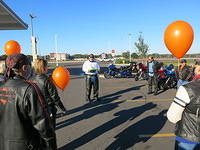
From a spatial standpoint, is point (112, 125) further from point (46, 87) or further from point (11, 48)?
point (11, 48)

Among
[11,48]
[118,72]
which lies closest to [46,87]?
[11,48]

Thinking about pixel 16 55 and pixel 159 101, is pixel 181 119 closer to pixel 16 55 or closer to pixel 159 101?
pixel 16 55

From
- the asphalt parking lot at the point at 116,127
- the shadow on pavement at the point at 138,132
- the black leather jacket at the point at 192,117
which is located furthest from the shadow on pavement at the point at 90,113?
the black leather jacket at the point at 192,117

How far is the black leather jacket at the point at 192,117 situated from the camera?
1.97m

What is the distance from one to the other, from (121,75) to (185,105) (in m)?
13.8

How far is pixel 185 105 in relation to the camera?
203 centimetres

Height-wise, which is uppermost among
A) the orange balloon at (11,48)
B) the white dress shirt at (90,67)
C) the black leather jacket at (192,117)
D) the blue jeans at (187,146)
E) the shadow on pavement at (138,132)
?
the orange balloon at (11,48)

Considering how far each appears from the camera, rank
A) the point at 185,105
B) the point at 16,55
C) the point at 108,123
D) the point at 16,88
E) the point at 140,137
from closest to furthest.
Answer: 1. the point at 16,88
2. the point at 16,55
3. the point at 185,105
4. the point at 140,137
5. the point at 108,123

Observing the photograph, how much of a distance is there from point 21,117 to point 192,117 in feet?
5.85

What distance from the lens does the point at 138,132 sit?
14.5 feet

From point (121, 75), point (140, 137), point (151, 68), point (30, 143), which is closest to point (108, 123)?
point (140, 137)

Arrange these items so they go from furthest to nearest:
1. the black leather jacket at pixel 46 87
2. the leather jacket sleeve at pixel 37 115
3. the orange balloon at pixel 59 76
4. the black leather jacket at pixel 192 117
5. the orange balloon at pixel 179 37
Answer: the orange balloon at pixel 59 76, the orange balloon at pixel 179 37, the black leather jacket at pixel 46 87, the black leather jacket at pixel 192 117, the leather jacket sleeve at pixel 37 115

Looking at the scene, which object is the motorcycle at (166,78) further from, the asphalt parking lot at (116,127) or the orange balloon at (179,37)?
the orange balloon at (179,37)

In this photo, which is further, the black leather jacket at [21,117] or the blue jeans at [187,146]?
the blue jeans at [187,146]
